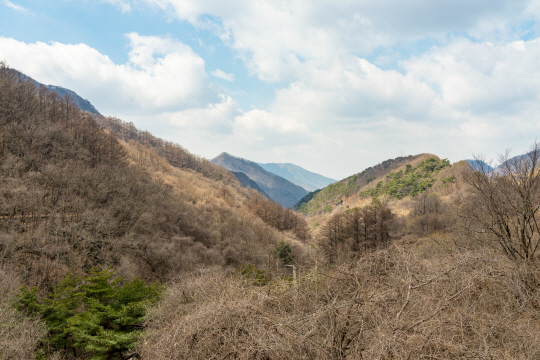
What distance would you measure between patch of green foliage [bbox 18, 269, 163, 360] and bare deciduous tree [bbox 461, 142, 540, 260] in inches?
695

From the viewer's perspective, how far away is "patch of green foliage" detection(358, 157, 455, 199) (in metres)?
92.8

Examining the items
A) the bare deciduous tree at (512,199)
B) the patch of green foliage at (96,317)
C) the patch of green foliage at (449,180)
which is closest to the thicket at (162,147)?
the patch of green foliage at (449,180)

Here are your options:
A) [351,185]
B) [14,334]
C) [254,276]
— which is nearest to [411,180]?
[351,185]

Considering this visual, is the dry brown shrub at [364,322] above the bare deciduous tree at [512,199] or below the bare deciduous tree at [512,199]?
below

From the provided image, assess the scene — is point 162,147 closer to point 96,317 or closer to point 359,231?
point 359,231

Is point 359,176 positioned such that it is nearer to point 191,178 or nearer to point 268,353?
point 191,178

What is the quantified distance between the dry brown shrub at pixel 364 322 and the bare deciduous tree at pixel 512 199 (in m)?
6.90

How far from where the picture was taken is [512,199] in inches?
544

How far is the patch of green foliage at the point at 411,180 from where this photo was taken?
92.8 m

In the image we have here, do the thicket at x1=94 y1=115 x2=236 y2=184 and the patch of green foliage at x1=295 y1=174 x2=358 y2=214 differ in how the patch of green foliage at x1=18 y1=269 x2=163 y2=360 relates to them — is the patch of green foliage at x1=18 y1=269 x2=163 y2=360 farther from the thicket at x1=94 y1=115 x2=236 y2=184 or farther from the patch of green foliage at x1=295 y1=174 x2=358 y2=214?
the patch of green foliage at x1=295 y1=174 x2=358 y2=214

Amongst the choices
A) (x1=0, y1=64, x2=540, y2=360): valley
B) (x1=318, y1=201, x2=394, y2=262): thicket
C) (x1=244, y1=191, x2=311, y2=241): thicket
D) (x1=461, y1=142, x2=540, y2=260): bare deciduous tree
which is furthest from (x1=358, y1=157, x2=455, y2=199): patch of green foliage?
(x1=461, y1=142, x2=540, y2=260): bare deciduous tree

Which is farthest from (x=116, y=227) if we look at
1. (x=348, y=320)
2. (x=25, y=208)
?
(x=348, y=320)

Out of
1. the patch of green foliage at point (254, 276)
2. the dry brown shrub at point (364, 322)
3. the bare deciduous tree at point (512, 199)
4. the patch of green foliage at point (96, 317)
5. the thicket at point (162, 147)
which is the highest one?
the thicket at point (162, 147)

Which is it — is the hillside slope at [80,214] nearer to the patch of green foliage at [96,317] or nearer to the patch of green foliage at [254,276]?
the patch of green foliage at [254,276]
